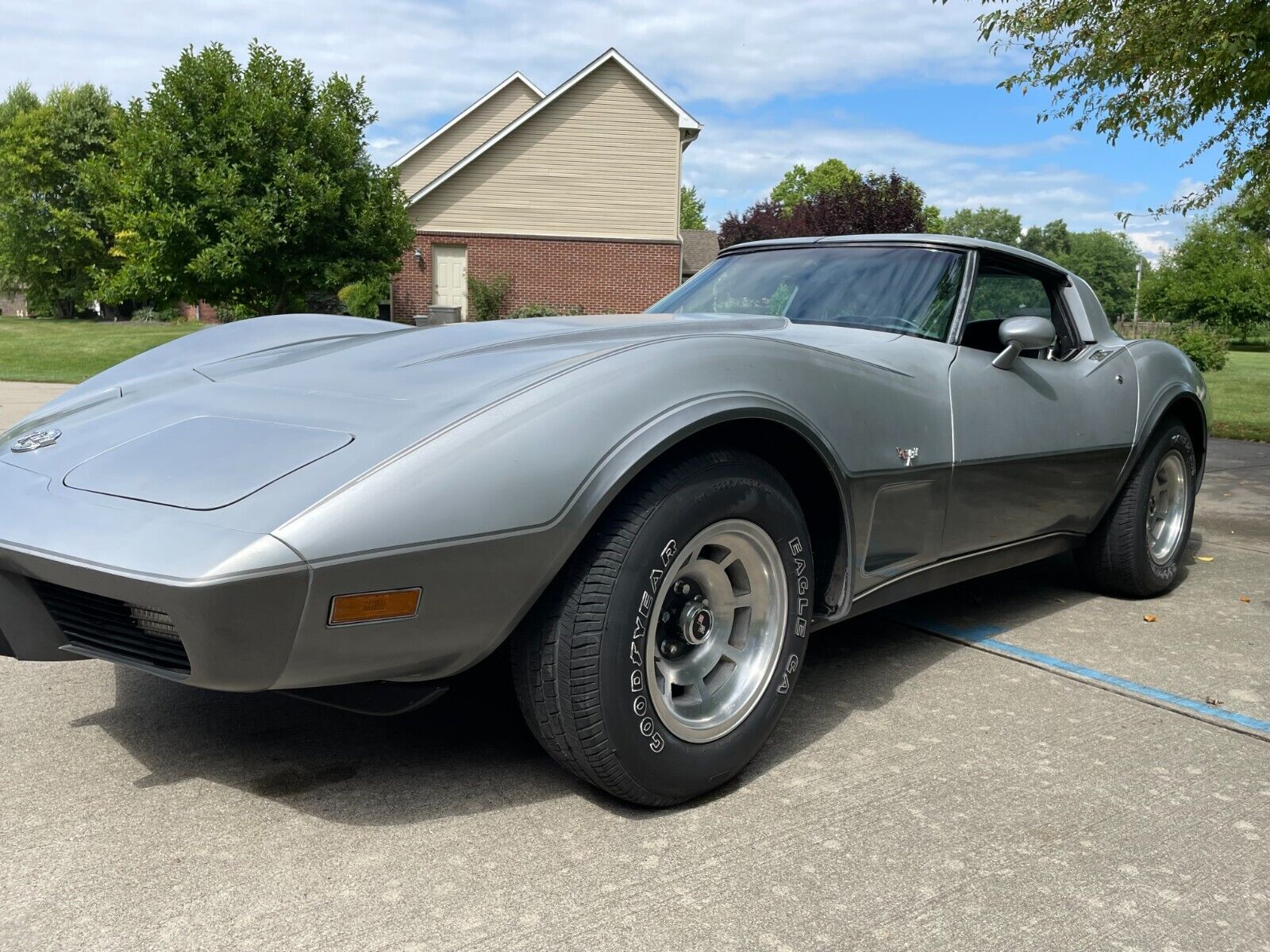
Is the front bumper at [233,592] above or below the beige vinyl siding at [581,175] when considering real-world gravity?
below

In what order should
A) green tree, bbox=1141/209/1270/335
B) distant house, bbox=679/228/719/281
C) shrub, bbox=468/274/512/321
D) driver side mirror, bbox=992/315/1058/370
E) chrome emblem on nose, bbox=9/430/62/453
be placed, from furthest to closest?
green tree, bbox=1141/209/1270/335, distant house, bbox=679/228/719/281, shrub, bbox=468/274/512/321, driver side mirror, bbox=992/315/1058/370, chrome emblem on nose, bbox=9/430/62/453

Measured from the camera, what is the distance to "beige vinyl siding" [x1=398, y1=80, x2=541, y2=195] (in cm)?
3331

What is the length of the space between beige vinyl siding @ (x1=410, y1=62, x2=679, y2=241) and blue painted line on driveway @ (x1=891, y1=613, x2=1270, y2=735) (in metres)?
23.5

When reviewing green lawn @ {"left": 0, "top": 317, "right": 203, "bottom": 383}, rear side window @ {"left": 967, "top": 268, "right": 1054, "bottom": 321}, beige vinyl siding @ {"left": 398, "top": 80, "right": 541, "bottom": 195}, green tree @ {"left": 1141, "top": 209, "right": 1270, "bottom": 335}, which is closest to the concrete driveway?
rear side window @ {"left": 967, "top": 268, "right": 1054, "bottom": 321}

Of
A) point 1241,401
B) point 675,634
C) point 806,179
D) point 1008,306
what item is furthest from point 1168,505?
point 806,179

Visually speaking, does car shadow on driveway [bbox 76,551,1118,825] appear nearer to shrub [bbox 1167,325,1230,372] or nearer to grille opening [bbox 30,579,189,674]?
grille opening [bbox 30,579,189,674]

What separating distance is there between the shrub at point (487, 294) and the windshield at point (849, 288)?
22.3 meters

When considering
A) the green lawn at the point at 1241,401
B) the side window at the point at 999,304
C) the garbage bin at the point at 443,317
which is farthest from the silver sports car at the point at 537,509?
the green lawn at the point at 1241,401

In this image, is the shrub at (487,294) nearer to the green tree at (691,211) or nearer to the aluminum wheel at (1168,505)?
the aluminum wheel at (1168,505)

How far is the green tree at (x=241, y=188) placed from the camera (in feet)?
59.2

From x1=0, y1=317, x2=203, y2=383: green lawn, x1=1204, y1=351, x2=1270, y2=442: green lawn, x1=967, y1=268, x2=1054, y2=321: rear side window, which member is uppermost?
x1=967, y1=268, x2=1054, y2=321: rear side window

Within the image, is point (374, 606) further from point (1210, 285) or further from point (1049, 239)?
point (1049, 239)

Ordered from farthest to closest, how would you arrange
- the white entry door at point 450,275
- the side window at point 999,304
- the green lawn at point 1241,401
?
the white entry door at point 450,275, the green lawn at point 1241,401, the side window at point 999,304

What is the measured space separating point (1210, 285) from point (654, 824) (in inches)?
2528
